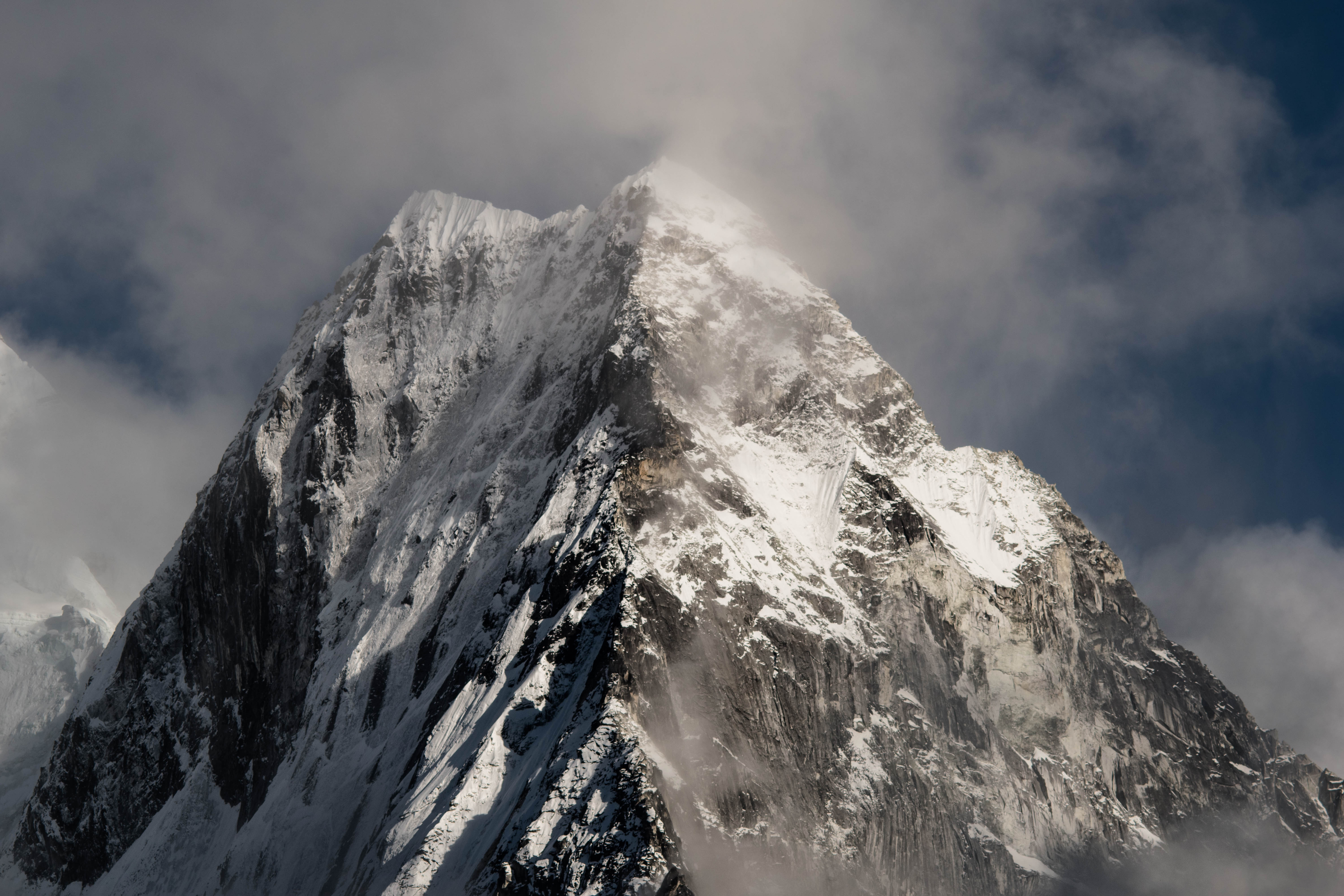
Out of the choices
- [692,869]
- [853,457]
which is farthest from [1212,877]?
[692,869]

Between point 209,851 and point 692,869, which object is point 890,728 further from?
point 209,851

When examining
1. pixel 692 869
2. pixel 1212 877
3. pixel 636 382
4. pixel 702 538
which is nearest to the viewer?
pixel 692 869

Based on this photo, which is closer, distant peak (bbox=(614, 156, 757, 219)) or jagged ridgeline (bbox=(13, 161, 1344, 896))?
jagged ridgeline (bbox=(13, 161, 1344, 896))

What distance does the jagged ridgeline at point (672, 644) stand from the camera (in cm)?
11325

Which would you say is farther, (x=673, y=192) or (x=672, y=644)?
(x=673, y=192)

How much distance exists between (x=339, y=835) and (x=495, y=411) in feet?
211

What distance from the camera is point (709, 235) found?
614 ft

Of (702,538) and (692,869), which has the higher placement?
(702,538)

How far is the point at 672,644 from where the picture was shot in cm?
11994

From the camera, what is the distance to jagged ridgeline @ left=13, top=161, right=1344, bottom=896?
11325 cm

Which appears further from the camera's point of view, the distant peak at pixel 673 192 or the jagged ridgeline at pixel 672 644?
the distant peak at pixel 673 192

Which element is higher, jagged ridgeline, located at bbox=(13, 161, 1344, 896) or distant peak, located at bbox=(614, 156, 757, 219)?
distant peak, located at bbox=(614, 156, 757, 219)

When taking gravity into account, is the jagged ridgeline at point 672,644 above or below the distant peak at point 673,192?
below

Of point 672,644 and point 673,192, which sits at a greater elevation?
point 673,192
